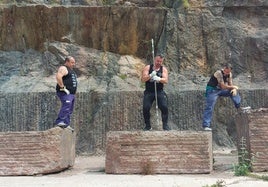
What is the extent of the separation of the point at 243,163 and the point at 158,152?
1.44 metres

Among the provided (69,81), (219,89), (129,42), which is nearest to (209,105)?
(219,89)

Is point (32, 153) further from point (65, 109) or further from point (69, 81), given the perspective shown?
point (69, 81)

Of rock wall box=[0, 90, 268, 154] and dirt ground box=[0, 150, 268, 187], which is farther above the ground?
rock wall box=[0, 90, 268, 154]

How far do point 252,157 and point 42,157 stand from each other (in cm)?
359

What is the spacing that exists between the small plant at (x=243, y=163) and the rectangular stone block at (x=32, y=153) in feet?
9.92

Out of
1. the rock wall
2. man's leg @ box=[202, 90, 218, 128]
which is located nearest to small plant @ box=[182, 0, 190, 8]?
the rock wall

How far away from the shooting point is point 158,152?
825 centimetres

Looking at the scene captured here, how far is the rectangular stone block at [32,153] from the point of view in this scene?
329 inches

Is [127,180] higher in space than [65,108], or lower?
lower

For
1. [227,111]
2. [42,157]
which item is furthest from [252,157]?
[227,111]

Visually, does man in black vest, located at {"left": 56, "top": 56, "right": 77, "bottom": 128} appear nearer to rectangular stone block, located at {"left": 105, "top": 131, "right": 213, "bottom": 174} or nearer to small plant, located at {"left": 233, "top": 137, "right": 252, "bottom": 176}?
rectangular stone block, located at {"left": 105, "top": 131, "right": 213, "bottom": 174}

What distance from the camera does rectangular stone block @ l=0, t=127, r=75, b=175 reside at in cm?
836

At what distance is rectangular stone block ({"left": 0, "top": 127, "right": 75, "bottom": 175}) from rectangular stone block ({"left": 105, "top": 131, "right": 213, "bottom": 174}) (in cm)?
91

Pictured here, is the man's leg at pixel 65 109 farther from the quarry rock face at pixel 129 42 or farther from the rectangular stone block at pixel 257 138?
the quarry rock face at pixel 129 42
